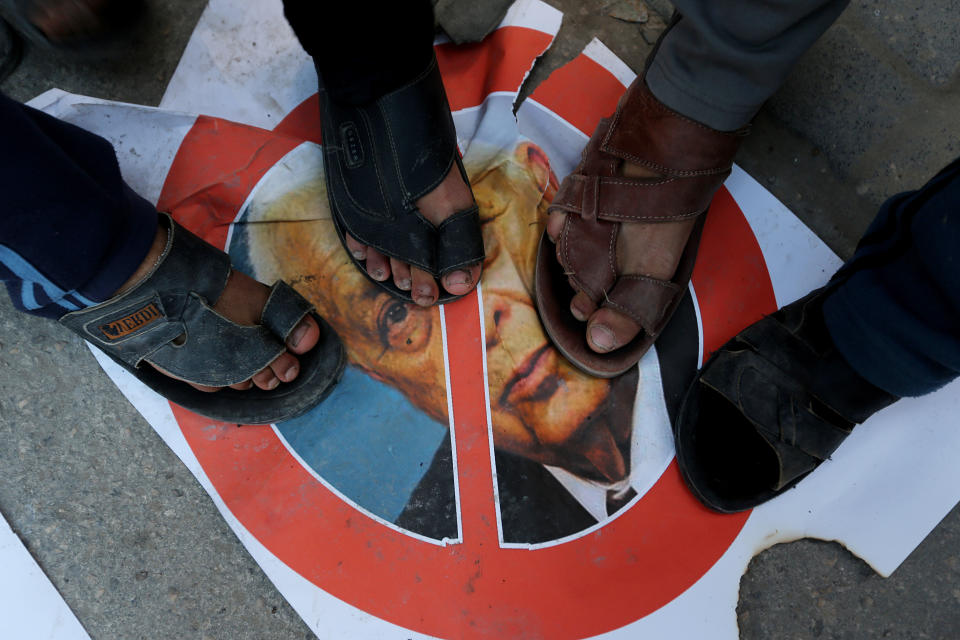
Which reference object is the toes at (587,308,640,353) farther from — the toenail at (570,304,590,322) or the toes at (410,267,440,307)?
the toes at (410,267,440,307)

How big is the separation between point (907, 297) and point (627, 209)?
281 mm

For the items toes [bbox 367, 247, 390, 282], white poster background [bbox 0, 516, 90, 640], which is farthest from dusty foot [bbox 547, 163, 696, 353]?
white poster background [bbox 0, 516, 90, 640]

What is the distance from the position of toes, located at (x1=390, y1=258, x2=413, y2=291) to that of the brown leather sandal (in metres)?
0.16

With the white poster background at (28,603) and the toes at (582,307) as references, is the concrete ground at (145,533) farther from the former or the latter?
the toes at (582,307)

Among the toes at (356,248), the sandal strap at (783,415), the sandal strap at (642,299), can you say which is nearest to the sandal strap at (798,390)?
the sandal strap at (783,415)

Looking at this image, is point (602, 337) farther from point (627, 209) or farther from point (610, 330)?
point (627, 209)

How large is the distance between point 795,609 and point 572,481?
0.31m

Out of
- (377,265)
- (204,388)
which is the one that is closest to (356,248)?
(377,265)

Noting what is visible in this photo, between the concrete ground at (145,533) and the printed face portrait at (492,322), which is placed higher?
the printed face portrait at (492,322)

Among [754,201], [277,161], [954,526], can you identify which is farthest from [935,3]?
[277,161]

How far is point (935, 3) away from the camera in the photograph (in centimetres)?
79

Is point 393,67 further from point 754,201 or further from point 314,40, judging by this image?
point 754,201

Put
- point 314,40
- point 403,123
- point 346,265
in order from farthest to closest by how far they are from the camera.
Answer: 1. point 346,265
2. point 403,123
3. point 314,40

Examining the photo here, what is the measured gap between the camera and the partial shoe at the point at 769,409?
0.60 metres
